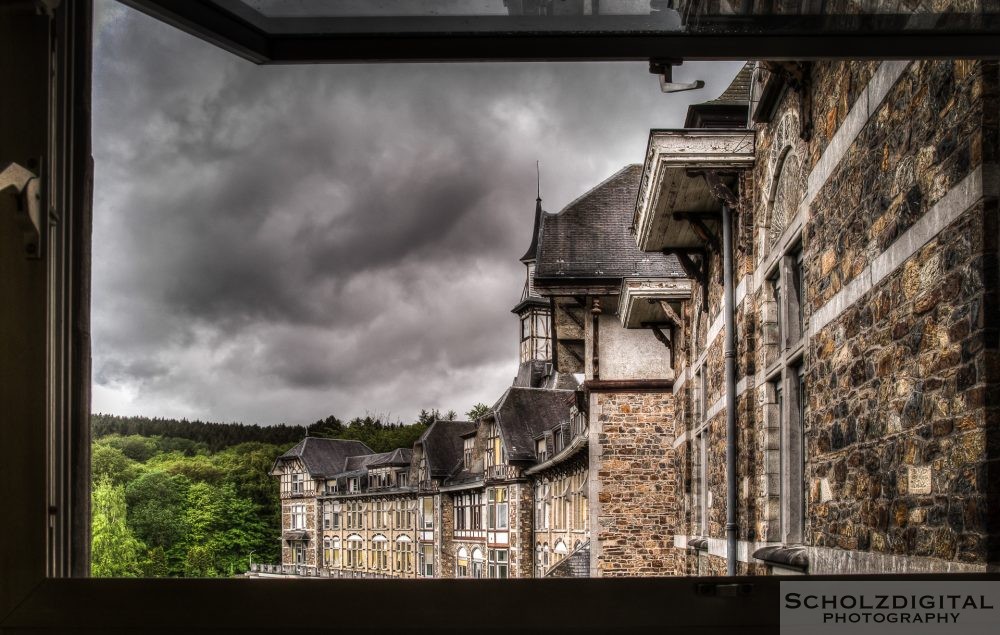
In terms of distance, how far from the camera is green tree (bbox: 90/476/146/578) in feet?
5.33

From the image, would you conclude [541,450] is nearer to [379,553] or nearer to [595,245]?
[379,553]

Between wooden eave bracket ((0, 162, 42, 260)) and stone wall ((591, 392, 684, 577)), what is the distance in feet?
55.5

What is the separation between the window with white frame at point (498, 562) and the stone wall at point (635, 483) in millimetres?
20814

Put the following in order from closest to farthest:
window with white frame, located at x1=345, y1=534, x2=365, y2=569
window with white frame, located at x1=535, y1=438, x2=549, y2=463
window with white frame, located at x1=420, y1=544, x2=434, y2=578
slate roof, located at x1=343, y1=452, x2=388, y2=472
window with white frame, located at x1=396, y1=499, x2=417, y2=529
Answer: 1. window with white frame, located at x1=535, y1=438, x2=549, y2=463
2. window with white frame, located at x1=420, y1=544, x2=434, y2=578
3. window with white frame, located at x1=396, y1=499, x2=417, y2=529
4. slate roof, located at x1=343, y1=452, x2=388, y2=472
5. window with white frame, located at x1=345, y1=534, x2=365, y2=569

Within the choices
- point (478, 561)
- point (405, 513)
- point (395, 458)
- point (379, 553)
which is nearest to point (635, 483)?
point (478, 561)

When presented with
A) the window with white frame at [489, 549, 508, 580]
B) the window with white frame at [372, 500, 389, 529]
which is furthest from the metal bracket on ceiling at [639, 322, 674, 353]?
the window with white frame at [372, 500, 389, 529]

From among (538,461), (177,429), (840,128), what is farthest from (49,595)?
(538,461)

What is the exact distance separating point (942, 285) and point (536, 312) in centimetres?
7127

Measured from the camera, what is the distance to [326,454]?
50156mm

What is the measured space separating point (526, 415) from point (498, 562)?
5.62m

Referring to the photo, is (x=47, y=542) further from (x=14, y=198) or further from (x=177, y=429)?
(x=177, y=429)

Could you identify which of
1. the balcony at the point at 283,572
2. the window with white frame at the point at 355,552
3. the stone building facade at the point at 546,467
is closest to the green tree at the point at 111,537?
the balcony at the point at 283,572

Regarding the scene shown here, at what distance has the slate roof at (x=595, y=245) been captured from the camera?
1872cm

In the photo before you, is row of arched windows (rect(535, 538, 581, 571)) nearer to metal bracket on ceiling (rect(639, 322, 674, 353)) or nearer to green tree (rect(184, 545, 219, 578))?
metal bracket on ceiling (rect(639, 322, 674, 353))
